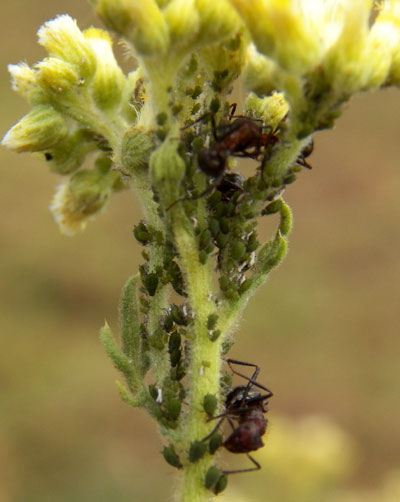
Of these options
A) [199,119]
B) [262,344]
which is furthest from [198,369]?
[262,344]

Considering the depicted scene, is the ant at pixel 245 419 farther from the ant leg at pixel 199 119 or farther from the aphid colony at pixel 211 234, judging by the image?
the ant leg at pixel 199 119

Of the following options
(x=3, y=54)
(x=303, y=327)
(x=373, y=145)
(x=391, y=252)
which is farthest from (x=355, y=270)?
(x=3, y=54)

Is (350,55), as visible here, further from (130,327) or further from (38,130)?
(38,130)

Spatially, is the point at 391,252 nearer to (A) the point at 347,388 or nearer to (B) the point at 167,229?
(A) the point at 347,388

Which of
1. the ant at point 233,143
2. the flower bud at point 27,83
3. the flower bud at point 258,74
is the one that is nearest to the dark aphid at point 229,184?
the ant at point 233,143

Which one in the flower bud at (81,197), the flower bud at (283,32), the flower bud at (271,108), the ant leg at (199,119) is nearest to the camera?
the flower bud at (283,32)

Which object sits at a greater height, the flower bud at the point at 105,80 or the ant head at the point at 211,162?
the flower bud at the point at 105,80
